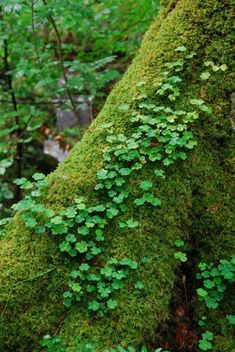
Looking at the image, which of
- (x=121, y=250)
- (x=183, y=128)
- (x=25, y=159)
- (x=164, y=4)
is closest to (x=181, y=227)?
(x=121, y=250)

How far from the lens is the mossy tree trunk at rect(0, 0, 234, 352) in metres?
2.46

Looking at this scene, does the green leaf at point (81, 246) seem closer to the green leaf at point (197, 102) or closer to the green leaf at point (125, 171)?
the green leaf at point (125, 171)

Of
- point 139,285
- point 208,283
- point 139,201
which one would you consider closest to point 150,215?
point 139,201

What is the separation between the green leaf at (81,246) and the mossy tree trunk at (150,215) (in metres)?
0.14

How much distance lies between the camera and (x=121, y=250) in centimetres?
262

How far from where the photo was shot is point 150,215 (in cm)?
273

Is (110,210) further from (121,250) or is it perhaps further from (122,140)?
(122,140)

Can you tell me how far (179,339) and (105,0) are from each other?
14.5 ft

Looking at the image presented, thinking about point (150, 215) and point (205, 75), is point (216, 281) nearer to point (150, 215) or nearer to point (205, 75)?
point (150, 215)

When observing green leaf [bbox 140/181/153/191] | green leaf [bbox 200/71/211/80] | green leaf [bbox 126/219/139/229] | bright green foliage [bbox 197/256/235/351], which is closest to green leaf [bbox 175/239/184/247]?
bright green foliage [bbox 197/256/235/351]

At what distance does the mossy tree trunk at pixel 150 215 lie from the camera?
246 cm

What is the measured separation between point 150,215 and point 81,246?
0.51 metres

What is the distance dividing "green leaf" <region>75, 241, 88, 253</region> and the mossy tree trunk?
0.46 feet

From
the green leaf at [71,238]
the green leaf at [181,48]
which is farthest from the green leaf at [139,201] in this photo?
the green leaf at [181,48]
